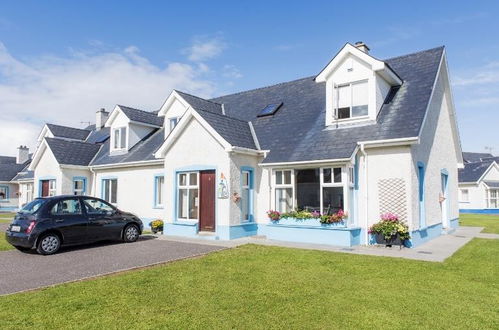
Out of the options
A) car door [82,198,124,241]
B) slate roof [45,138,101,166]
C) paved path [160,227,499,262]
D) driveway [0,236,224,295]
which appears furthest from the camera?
slate roof [45,138,101,166]

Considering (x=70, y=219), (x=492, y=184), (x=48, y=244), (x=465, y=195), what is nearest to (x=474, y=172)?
(x=492, y=184)

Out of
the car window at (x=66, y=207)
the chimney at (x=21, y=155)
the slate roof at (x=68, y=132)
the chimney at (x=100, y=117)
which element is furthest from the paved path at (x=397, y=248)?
the chimney at (x=21, y=155)

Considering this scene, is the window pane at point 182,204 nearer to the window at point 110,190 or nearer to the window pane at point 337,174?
the window at point 110,190

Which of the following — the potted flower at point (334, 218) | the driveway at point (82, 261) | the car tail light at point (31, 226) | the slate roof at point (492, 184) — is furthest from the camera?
the slate roof at point (492, 184)

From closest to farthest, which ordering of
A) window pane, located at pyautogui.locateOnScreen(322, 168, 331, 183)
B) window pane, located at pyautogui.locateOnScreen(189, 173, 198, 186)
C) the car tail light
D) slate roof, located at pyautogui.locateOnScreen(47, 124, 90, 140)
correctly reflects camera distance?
the car tail light → window pane, located at pyautogui.locateOnScreen(322, 168, 331, 183) → window pane, located at pyautogui.locateOnScreen(189, 173, 198, 186) → slate roof, located at pyautogui.locateOnScreen(47, 124, 90, 140)

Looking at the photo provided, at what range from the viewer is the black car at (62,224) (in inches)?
437

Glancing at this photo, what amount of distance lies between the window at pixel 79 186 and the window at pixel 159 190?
6292mm

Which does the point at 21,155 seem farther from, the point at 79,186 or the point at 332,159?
the point at 332,159

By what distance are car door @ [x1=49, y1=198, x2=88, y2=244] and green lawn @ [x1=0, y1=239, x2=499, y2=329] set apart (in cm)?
428

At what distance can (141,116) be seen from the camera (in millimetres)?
21875

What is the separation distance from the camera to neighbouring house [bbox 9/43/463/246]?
42.3 ft

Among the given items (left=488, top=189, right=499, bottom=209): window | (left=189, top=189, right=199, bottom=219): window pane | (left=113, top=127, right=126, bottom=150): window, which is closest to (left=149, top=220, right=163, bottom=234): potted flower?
(left=189, top=189, right=199, bottom=219): window pane

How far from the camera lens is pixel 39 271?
9.01 m

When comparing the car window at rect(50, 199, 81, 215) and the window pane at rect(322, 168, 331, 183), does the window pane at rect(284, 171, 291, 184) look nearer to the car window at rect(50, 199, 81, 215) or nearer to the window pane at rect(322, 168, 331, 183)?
the window pane at rect(322, 168, 331, 183)
